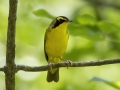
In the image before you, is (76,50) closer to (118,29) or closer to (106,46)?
(106,46)

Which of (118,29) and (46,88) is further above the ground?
(118,29)

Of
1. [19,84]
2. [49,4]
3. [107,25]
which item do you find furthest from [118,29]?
[49,4]

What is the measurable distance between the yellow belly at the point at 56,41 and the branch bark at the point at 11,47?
84.6 inches

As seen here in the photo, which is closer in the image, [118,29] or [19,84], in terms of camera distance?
[118,29]

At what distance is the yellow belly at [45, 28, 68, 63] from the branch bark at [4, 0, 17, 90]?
215 centimetres

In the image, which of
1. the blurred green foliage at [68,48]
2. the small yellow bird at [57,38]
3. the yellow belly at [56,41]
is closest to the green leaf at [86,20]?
the blurred green foliage at [68,48]

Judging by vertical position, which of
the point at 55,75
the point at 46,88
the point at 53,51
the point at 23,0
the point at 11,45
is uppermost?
the point at 23,0

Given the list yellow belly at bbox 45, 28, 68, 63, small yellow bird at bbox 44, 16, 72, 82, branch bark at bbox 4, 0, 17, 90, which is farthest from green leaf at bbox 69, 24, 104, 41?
yellow belly at bbox 45, 28, 68, 63

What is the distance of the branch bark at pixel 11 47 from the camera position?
324 centimetres

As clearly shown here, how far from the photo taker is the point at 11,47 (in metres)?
3.55

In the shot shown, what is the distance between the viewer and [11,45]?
11.6 ft

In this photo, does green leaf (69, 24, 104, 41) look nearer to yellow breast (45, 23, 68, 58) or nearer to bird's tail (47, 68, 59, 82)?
yellow breast (45, 23, 68, 58)

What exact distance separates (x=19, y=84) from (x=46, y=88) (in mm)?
612

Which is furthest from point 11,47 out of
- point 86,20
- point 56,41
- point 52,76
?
point 52,76
